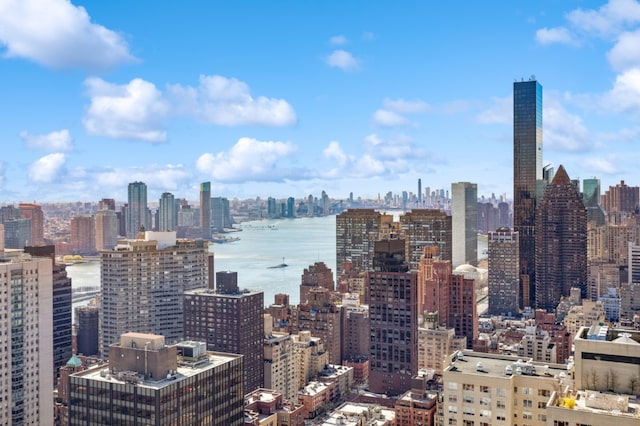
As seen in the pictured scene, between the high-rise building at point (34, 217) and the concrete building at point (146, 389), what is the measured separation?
37.0 metres

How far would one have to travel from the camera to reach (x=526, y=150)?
61156mm

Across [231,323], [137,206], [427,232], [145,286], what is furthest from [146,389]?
[137,206]

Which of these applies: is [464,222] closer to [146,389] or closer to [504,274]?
[504,274]

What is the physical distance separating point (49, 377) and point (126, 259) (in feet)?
44.3

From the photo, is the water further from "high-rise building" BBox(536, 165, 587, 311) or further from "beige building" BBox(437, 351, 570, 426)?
"beige building" BBox(437, 351, 570, 426)

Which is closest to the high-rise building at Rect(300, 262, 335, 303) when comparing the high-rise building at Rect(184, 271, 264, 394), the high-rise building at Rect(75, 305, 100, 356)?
the high-rise building at Rect(75, 305, 100, 356)

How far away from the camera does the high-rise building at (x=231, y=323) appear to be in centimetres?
2669

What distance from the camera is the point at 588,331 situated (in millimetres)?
9086

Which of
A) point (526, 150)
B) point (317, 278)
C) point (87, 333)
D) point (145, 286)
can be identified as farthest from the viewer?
point (526, 150)

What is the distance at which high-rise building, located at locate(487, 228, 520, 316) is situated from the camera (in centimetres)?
5050

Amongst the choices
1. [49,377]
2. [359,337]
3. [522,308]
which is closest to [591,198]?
[522,308]

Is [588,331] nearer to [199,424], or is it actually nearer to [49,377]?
[199,424]

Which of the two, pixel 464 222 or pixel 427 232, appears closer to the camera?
pixel 427 232

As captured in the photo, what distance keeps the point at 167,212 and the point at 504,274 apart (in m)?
31.5
